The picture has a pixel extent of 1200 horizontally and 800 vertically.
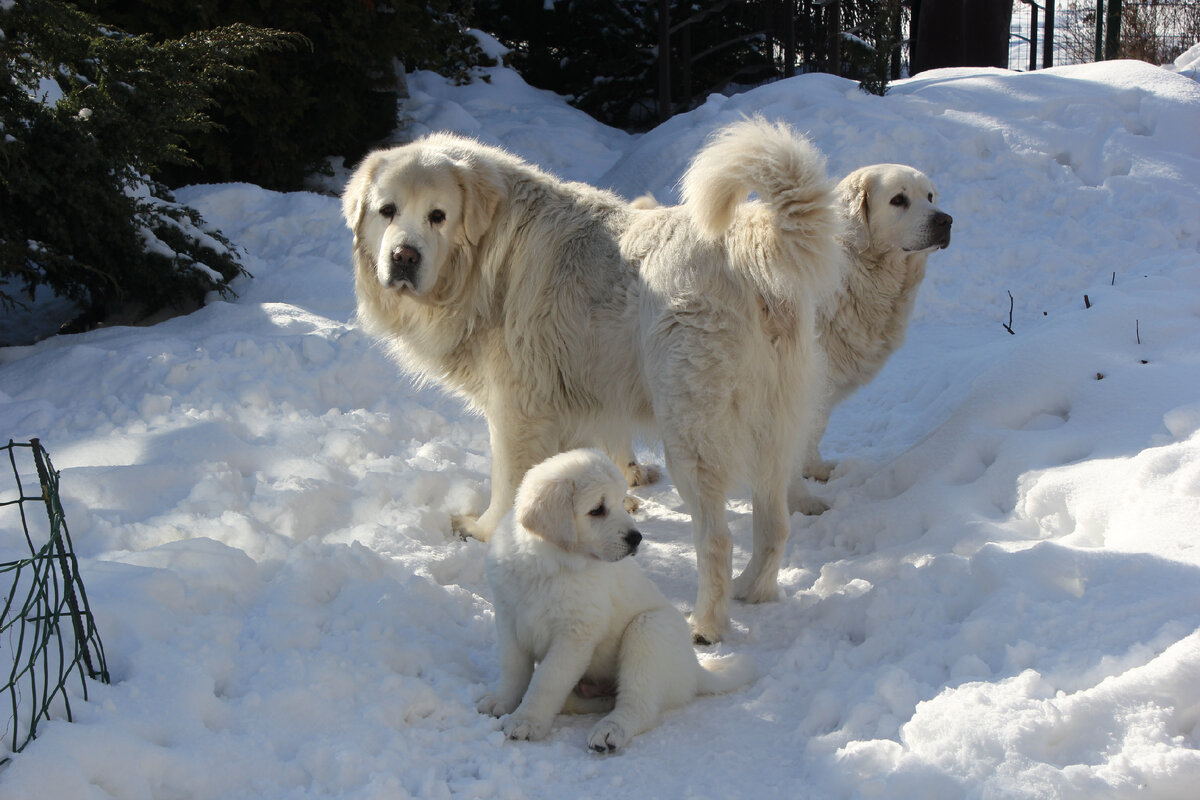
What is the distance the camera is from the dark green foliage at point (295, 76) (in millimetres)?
8805

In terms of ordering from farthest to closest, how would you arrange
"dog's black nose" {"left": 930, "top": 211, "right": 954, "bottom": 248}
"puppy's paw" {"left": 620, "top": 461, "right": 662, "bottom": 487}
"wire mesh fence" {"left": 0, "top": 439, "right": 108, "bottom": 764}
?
1. "puppy's paw" {"left": 620, "top": 461, "right": 662, "bottom": 487}
2. "dog's black nose" {"left": 930, "top": 211, "right": 954, "bottom": 248}
3. "wire mesh fence" {"left": 0, "top": 439, "right": 108, "bottom": 764}

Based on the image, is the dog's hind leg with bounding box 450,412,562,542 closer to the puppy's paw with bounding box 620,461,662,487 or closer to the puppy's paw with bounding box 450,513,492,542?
the puppy's paw with bounding box 450,513,492,542

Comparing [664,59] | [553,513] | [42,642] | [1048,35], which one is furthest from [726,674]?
[1048,35]

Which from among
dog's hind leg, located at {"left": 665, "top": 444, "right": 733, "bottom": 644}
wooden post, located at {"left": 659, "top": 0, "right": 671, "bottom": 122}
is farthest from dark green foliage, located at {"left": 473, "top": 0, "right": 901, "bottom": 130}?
dog's hind leg, located at {"left": 665, "top": 444, "right": 733, "bottom": 644}

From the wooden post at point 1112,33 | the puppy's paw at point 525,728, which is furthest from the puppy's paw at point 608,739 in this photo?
the wooden post at point 1112,33

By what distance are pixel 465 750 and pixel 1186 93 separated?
399 inches

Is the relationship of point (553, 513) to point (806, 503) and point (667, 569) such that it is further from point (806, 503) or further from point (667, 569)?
point (806, 503)

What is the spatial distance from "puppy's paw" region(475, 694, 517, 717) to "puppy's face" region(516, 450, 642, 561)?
545mm

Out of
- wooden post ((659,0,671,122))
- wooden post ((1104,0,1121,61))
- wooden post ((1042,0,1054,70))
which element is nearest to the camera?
wooden post ((1104,0,1121,61))

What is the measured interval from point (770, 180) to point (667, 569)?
75.1 inches

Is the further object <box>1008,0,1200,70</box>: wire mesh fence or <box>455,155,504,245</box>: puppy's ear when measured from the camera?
<box>1008,0,1200,70</box>: wire mesh fence

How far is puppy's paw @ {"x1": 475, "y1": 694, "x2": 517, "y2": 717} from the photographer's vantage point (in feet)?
9.92

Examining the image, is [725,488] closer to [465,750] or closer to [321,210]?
[465,750]

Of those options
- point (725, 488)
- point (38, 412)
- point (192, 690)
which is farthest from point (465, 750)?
point (38, 412)
